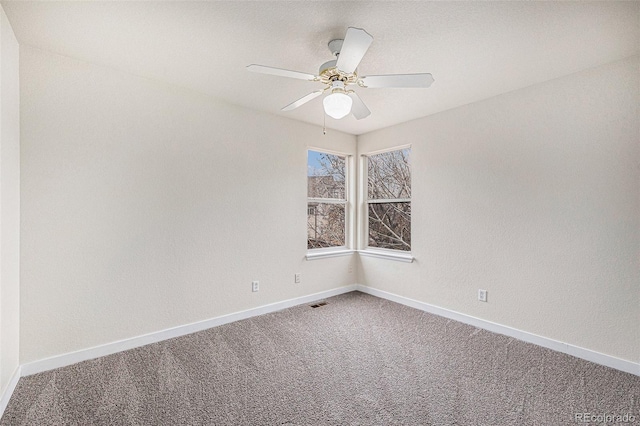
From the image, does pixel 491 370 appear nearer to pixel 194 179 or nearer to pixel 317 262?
pixel 317 262

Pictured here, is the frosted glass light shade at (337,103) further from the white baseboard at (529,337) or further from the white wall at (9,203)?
the white baseboard at (529,337)

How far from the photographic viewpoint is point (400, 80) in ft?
6.22

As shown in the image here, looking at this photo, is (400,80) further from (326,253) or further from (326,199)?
(326,253)

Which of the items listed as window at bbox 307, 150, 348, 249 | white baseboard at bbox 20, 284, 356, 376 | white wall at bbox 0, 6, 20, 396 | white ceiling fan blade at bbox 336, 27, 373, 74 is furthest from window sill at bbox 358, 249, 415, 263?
white wall at bbox 0, 6, 20, 396

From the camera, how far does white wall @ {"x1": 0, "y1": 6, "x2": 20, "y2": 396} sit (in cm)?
179

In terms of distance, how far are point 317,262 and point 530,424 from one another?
261 cm

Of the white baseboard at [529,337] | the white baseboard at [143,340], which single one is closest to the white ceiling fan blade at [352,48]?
the white baseboard at [143,340]

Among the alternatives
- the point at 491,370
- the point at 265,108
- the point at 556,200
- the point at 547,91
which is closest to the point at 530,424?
the point at 491,370

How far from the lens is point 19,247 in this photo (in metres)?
2.10

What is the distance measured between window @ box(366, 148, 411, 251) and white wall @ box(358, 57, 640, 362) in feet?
1.01

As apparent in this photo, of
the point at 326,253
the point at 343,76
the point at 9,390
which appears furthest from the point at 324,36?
the point at 9,390

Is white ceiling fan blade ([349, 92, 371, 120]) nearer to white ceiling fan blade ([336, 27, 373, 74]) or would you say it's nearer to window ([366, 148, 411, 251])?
white ceiling fan blade ([336, 27, 373, 74])

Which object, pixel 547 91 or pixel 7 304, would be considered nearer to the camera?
pixel 7 304

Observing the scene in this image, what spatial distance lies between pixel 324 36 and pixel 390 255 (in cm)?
275
